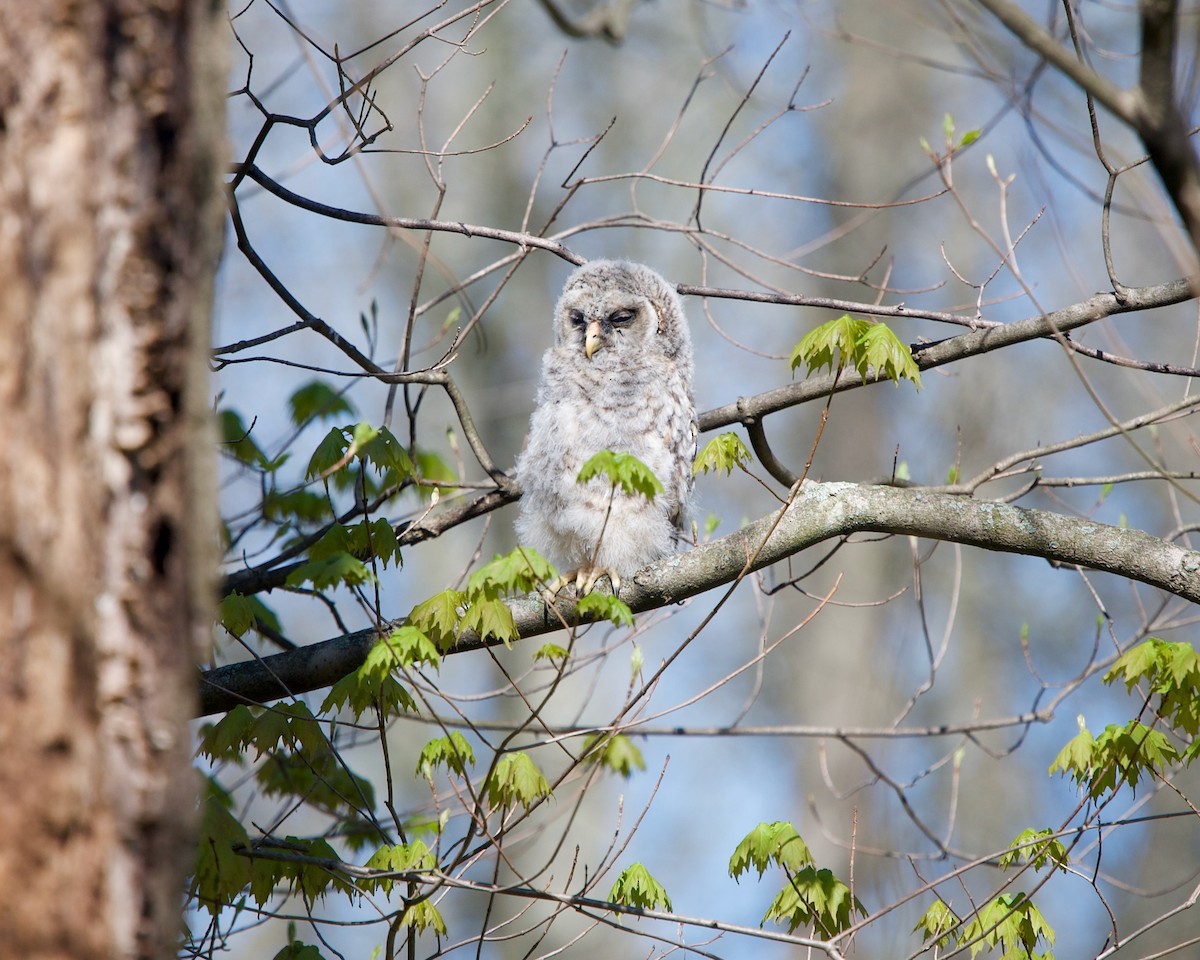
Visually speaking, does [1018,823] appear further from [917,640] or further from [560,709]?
[560,709]

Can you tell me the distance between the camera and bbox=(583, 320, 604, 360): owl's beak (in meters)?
4.51

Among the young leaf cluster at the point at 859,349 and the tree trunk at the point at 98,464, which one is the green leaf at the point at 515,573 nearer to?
the young leaf cluster at the point at 859,349

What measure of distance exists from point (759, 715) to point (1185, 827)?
14.8 ft

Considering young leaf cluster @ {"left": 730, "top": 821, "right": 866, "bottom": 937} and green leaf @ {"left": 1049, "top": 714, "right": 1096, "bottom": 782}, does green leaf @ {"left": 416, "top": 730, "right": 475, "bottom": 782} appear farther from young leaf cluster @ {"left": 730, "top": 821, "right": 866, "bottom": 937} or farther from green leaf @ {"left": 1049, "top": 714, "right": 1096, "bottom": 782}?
green leaf @ {"left": 1049, "top": 714, "right": 1096, "bottom": 782}

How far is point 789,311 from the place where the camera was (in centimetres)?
1157

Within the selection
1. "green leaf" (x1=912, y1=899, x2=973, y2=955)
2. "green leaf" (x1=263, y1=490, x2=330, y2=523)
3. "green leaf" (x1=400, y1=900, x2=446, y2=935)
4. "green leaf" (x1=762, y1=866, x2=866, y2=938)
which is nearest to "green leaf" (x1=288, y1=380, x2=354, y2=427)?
"green leaf" (x1=263, y1=490, x2=330, y2=523)

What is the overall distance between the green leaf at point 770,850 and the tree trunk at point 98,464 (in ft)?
6.19

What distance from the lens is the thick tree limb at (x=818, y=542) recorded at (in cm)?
293

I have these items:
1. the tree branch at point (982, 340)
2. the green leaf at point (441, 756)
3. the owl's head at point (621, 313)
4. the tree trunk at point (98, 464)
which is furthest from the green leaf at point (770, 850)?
the owl's head at point (621, 313)

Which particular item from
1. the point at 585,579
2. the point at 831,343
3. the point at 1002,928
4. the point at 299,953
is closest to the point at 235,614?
the point at 299,953

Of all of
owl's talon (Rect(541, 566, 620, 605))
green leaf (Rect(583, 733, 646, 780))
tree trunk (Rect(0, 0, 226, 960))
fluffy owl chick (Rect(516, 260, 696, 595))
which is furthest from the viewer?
fluffy owl chick (Rect(516, 260, 696, 595))

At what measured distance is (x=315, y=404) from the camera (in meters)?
4.52

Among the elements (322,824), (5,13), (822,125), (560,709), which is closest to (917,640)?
(560,709)

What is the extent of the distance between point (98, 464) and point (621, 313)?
135 inches
